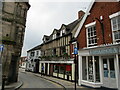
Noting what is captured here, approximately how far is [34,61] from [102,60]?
22.8 meters

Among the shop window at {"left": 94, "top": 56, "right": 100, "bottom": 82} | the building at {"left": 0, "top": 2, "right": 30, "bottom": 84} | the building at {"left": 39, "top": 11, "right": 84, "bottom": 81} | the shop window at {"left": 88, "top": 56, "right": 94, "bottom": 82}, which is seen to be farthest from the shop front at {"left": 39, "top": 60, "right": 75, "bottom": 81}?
the building at {"left": 0, "top": 2, "right": 30, "bottom": 84}

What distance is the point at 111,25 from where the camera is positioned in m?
8.73

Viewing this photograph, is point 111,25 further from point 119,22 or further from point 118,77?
point 118,77

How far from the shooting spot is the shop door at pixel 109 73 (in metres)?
8.41

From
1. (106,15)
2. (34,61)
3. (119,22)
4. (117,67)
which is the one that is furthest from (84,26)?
(34,61)

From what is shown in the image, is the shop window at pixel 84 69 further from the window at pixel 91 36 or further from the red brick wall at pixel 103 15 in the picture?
the window at pixel 91 36

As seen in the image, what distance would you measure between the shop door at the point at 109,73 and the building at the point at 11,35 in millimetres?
10174

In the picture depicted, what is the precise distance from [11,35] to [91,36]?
951 centimetres

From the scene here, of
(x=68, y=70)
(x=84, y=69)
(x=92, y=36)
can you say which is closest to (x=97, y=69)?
(x=84, y=69)

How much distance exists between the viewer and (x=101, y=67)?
927 centimetres

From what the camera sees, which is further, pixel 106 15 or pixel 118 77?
pixel 106 15

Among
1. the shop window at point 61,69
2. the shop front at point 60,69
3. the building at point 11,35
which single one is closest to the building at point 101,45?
the shop front at point 60,69

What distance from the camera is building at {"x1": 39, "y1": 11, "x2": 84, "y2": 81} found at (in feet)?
49.9

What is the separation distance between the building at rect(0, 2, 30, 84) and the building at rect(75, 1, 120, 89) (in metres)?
8.05
